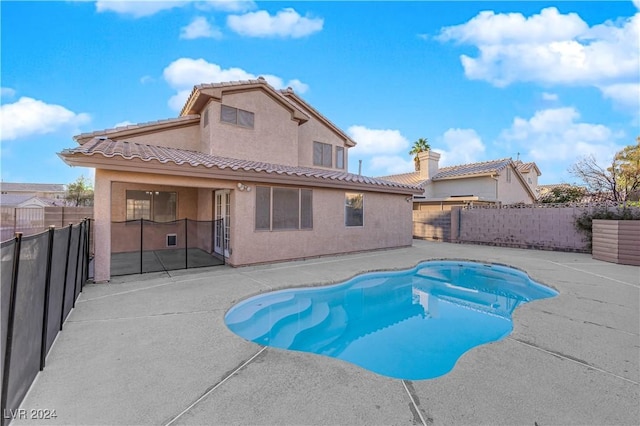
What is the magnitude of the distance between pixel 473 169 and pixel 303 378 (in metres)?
26.2

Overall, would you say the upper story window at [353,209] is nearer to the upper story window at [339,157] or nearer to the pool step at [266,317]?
the upper story window at [339,157]

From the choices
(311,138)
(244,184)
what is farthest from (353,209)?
(244,184)

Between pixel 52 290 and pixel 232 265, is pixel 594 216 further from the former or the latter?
pixel 52 290

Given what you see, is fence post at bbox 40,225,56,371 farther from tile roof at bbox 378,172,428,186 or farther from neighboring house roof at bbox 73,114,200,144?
tile roof at bbox 378,172,428,186

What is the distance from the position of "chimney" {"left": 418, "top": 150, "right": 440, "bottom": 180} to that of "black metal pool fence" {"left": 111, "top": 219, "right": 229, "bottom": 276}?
1994cm

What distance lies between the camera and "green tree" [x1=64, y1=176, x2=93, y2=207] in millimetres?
34094

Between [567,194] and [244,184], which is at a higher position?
[567,194]

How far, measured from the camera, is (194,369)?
3523 millimetres

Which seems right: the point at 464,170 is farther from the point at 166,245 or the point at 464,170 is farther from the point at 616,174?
the point at 166,245

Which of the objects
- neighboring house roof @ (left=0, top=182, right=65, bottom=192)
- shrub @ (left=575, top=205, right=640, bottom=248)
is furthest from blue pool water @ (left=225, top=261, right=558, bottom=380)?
neighboring house roof @ (left=0, top=182, right=65, bottom=192)

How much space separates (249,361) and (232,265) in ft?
20.9

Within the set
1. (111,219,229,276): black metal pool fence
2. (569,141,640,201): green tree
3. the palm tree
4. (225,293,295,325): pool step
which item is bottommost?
(225,293,295,325): pool step

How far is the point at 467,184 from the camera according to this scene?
968 inches

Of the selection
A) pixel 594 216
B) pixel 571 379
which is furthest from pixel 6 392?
pixel 594 216
